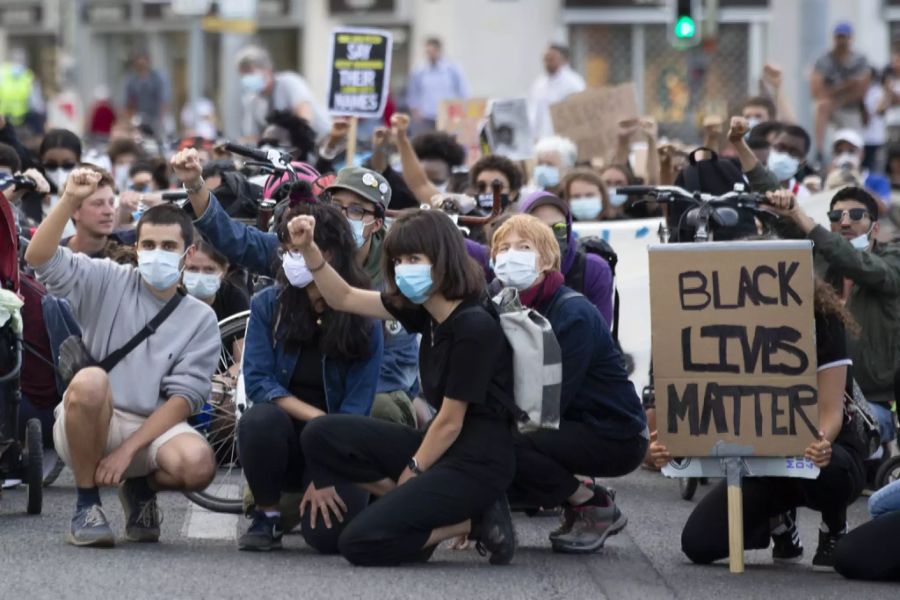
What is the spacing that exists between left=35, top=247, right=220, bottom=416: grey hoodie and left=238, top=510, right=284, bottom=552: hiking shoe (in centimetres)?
55

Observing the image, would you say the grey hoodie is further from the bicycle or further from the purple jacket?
the bicycle

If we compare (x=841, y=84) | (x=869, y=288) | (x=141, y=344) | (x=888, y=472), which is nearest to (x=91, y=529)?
(x=141, y=344)

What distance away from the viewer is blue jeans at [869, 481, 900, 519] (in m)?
8.83

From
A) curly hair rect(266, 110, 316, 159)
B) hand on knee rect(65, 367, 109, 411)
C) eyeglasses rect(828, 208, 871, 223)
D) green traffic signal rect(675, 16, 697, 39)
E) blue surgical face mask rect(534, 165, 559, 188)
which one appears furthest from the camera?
green traffic signal rect(675, 16, 697, 39)

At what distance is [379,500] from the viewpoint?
8641 millimetres

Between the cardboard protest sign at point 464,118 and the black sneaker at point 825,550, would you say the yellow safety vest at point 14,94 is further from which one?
the black sneaker at point 825,550

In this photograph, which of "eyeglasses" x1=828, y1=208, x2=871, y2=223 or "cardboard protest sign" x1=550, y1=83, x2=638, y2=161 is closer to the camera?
"eyeglasses" x1=828, y1=208, x2=871, y2=223

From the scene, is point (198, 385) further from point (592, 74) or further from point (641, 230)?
point (592, 74)

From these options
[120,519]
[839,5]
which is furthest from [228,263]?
[839,5]

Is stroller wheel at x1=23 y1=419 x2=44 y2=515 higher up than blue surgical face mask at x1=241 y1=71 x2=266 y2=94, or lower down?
lower down

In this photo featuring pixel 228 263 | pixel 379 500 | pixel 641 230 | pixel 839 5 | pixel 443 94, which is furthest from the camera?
pixel 839 5

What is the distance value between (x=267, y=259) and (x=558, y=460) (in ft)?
5.53

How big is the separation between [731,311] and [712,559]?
3.47 feet

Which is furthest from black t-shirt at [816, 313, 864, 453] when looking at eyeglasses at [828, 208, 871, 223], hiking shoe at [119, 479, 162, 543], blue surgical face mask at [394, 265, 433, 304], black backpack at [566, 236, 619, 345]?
hiking shoe at [119, 479, 162, 543]
